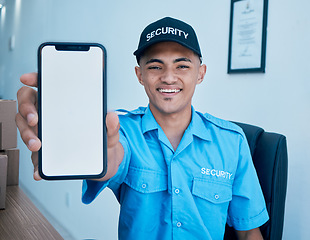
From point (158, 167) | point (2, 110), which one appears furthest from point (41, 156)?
point (2, 110)

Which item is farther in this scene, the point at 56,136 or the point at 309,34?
the point at 309,34

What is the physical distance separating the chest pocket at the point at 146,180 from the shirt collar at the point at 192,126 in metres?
0.12

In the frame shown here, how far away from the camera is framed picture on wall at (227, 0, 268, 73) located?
4.50ft

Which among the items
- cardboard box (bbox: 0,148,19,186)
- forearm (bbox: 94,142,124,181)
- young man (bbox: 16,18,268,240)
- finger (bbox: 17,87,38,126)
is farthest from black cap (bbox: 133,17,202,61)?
cardboard box (bbox: 0,148,19,186)

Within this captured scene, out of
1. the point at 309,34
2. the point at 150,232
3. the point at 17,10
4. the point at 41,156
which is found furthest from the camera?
the point at 17,10

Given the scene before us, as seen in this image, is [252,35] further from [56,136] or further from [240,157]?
[56,136]

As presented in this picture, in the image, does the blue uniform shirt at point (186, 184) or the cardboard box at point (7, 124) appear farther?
the cardboard box at point (7, 124)

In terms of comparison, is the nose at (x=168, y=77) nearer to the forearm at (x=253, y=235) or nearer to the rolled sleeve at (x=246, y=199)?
the rolled sleeve at (x=246, y=199)

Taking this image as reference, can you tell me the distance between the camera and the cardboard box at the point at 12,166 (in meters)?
1.21

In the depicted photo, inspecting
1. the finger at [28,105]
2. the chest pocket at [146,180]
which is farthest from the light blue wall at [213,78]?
the finger at [28,105]

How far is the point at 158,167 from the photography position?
98 centimetres

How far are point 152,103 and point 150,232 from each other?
1.21 feet

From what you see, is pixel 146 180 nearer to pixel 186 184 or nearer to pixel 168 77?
pixel 186 184

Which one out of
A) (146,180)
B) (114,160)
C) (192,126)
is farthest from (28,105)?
(192,126)
